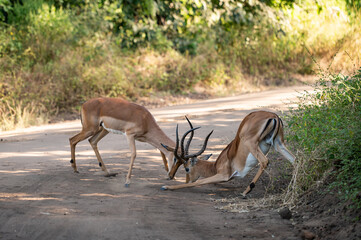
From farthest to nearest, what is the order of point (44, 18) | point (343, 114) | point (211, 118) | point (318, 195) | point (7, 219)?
point (44, 18)
point (211, 118)
point (343, 114)
point (318, 195)
point (7, 219)

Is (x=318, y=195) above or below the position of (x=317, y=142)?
below

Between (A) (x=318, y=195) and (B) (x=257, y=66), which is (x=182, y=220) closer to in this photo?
(A) (x=318, y=195)

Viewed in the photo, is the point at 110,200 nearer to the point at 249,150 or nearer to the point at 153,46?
the point at 249,150

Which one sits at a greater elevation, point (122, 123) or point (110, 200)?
point (122, 123)

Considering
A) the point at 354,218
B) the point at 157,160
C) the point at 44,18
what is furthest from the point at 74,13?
the point at 354,218

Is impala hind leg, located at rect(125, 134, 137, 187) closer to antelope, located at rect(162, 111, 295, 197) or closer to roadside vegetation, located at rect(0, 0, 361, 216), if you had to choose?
antelope, located at rect(162, 111, 295, 197)

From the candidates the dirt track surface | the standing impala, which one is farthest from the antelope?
the standing impala

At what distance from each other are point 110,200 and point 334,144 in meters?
2.66

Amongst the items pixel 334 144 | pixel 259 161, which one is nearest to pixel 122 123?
pixel 259 161

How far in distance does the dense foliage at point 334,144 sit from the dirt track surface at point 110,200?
2.13 feet

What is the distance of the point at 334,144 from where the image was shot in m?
5.46

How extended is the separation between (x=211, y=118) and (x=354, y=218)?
6.66 m

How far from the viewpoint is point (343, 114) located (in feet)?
19.9

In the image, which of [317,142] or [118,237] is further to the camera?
[317,142]
